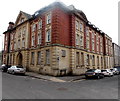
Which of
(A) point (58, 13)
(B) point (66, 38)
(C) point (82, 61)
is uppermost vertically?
(A) point (58, 13)

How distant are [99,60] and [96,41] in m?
5.55

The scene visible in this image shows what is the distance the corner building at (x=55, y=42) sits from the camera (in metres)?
19.4

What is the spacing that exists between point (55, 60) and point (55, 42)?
3013mm

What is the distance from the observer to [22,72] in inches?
787

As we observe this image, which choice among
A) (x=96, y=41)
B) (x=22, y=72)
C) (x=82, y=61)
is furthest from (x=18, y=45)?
(x=96, y=41)


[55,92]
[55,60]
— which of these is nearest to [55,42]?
[55,60]

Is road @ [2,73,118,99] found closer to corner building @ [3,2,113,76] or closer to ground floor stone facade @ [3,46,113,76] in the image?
ground floor stone facade @ [3,46,113,76]

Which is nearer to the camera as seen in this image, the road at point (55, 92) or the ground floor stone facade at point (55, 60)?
the road at point (55, 92)

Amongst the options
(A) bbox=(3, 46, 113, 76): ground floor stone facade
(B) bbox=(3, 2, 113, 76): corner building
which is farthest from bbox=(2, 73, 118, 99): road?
(B) bbox=(3, 2, 113, 76): corner building

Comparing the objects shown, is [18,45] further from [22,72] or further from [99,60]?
[99,60]

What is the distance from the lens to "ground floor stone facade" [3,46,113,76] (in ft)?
61.1

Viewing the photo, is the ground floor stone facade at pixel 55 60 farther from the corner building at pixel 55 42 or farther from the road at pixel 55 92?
the road at pixel 55 92

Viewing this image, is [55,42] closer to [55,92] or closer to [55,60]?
[55,60]

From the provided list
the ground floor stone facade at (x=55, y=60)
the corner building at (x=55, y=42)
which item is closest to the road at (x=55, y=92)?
the ground floor stone facade at (x=55, y=60)
